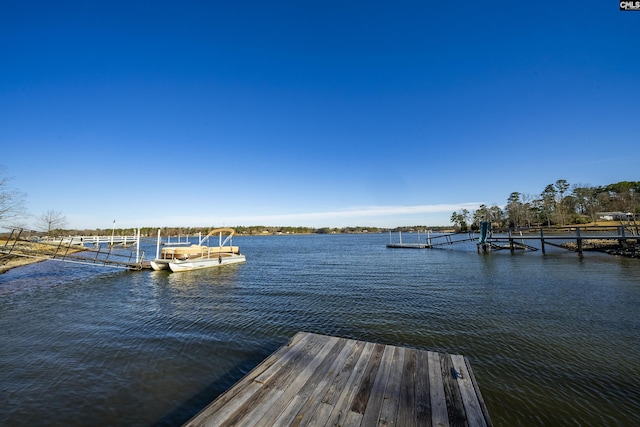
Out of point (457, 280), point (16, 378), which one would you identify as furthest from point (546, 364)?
point (16, 378)

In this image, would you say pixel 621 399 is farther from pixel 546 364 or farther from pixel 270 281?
pixel 270 281

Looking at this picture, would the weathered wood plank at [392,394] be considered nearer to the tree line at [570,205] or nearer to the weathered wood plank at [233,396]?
the weathered wood plank at [233,396]

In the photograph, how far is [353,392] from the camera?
147 inches

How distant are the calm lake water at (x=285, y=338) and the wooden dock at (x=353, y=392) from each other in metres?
1.49

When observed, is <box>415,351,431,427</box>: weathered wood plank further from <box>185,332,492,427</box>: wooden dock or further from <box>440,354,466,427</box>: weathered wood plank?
<box>440,354,466,427</box>: weathered wood plank

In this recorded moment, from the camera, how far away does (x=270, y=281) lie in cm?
1758

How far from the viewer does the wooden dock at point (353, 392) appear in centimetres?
314

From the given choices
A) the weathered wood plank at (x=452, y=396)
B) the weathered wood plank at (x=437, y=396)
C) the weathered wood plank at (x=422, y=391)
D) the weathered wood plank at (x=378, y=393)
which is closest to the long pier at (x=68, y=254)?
the weathered wood plank at (x=378, y=393)

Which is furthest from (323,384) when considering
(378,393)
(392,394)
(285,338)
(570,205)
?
(570,205)

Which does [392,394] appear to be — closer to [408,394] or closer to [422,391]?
[408,394]

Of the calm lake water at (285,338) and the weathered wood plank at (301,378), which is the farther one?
the calm lake water at (285,338)

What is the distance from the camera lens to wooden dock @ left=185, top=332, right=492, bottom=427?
10.3ft

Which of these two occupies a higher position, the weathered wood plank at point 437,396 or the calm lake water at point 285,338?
the weathered wood plank at point 437,396

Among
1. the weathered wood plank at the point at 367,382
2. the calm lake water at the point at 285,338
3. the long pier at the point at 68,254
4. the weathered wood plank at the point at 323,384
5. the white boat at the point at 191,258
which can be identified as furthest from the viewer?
the white boat at the point at 191,258
